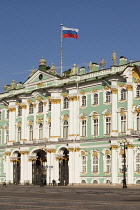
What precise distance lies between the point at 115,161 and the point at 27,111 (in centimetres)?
2189

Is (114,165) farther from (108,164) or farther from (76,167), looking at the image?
(76,167)

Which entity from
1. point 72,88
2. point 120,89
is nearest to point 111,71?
point 120,89

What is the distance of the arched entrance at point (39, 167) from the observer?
81438 mm

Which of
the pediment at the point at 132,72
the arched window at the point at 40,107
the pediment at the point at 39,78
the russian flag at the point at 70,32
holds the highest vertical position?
the russian flag at the point at 70,32

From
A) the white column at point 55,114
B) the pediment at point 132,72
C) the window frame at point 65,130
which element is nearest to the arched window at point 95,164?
the window frame at point 65,130

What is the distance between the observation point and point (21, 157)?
83312 mm

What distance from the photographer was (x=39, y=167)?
272ft

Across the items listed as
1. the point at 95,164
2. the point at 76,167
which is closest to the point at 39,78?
the point at 76,167

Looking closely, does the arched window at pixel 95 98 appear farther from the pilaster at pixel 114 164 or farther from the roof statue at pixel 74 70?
the pilaster at pixel 114 164

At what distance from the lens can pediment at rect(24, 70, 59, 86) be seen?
80175mm

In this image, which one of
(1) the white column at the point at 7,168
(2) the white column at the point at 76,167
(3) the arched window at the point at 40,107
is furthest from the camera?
(1) the white column at the point at 7,168

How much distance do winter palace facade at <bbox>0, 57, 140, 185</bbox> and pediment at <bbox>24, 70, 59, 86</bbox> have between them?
9 cm

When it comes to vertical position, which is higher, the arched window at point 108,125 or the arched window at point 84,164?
the arched window at point 108,125

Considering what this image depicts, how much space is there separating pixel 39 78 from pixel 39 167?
47.8ft
